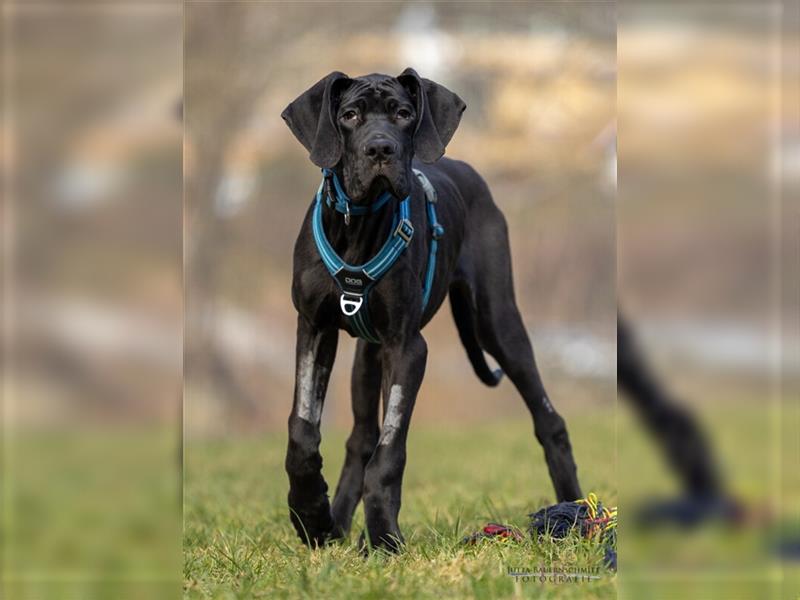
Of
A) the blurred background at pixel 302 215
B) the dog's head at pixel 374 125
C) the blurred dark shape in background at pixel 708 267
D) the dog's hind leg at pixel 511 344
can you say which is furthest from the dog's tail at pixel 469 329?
the blurred background at pixel 302 215

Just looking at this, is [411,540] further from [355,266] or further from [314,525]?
[355,266]

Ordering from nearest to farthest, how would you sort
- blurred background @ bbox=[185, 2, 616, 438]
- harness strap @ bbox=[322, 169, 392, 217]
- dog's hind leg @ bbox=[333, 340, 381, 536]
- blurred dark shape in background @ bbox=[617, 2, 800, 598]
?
blurred dark shape in background @ bbox=[617, 2, 800, 598] < harness strap @ bbox=[322, 169, 392, 217] < dog's hind leg @ bbox=[333, 340, 381, 536] < blurred background @ bbox=[185, 2, 616, 438]

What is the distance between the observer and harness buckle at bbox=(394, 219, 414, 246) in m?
4.52

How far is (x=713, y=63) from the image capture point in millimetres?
2529

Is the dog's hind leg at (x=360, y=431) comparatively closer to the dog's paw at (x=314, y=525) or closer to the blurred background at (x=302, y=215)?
the dog's paw at (x=314, y=525)

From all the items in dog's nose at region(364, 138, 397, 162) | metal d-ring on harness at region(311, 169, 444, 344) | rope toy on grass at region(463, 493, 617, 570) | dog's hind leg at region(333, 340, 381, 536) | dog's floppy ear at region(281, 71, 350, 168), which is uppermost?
dog's floppy ear at region(281, 71, 350, 168)

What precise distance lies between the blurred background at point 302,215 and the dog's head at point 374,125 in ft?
29.9

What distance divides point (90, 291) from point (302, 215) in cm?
1202

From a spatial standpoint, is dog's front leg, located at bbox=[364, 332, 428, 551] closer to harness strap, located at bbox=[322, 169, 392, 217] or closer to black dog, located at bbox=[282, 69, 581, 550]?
black dog, located at bbox=[282, 69, 581, 550]

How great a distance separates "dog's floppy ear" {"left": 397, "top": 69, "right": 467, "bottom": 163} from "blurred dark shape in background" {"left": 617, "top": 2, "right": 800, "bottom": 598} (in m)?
1.81

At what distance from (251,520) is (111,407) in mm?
3458

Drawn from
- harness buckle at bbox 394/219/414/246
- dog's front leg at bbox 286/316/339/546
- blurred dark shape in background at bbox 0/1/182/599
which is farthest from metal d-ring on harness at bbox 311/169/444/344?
blurred dark shape in background at bbox 0/1/182/599

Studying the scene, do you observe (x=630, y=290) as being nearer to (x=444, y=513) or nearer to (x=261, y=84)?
(x=444, y=513)

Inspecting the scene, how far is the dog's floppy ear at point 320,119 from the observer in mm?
4391
